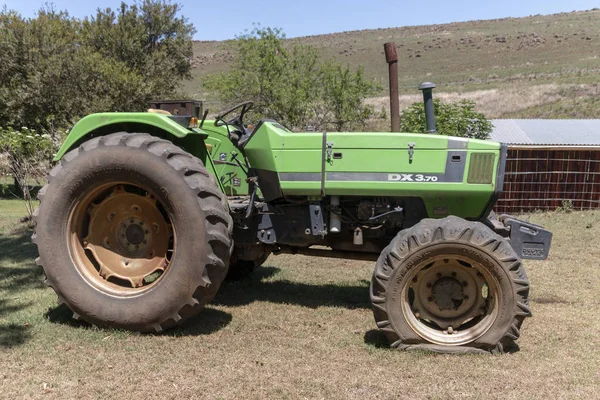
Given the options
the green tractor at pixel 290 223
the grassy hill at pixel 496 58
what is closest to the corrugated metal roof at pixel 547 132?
the green tractor at pixel 290 223

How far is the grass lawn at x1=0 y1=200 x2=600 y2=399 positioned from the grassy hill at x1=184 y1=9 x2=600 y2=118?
59.0ft

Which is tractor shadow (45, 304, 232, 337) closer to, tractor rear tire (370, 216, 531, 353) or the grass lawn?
the grass lawn

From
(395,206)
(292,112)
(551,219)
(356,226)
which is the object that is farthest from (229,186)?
(292,112)

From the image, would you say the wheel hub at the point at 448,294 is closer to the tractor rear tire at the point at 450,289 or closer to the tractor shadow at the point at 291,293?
the tractor rear tire at the point at 450,289

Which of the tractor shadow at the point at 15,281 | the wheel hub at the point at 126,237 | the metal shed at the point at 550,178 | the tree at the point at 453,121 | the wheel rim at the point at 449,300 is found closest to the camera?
the wheel rim at the point at 449,300

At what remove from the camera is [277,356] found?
370 centimetres

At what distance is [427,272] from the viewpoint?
3896 mm

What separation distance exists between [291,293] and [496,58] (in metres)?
49.1

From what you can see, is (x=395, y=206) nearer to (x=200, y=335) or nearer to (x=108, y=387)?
(x=200, y=335)

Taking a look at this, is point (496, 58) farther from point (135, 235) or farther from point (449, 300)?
point (135, 235)

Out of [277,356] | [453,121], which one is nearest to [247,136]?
[277,356]

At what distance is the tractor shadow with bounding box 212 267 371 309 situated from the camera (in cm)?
497

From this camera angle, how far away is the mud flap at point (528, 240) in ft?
13.7

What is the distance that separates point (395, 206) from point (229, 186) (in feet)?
5.62
